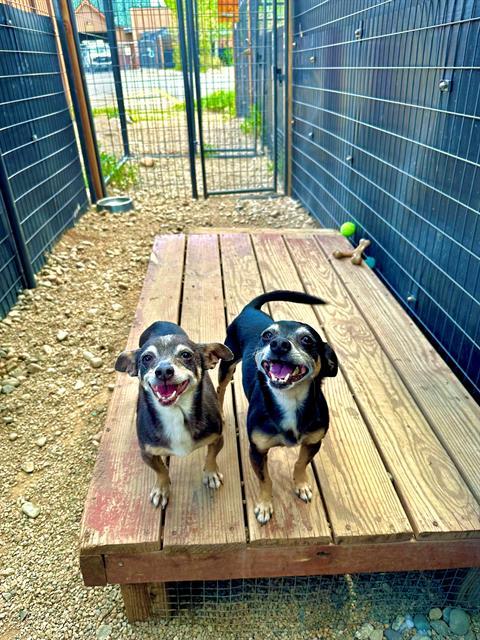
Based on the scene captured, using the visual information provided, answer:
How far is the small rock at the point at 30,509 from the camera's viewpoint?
8.02ft

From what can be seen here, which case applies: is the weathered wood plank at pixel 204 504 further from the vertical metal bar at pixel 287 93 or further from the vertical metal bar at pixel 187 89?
the vertical metal bar at pixel 187 89

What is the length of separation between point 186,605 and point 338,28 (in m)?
4.83

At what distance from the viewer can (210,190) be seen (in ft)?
26.3

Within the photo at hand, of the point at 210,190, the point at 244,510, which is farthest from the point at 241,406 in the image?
the point at 210,190

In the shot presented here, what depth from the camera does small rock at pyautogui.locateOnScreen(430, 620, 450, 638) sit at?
78.7 inches

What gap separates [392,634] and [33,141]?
5.14 m

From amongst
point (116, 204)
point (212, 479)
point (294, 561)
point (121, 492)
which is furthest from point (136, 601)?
point (116, 204)

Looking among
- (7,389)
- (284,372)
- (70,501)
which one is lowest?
(70,501)

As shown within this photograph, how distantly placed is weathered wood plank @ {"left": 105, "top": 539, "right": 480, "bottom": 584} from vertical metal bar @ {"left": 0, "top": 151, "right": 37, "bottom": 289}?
10.9 ft

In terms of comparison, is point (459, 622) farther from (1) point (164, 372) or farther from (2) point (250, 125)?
(2) point (250, 125)

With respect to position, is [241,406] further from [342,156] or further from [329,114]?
[329,114]

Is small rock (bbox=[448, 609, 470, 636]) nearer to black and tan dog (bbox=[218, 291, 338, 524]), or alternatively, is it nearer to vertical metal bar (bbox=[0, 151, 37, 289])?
black and tan dog (bbox=[218, 291, 338, 524])

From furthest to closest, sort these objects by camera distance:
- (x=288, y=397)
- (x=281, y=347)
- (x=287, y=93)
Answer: (x=287, y=93) → (x=288, y=397) → (x=281, y=347)

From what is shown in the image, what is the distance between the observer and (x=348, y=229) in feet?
15.1
